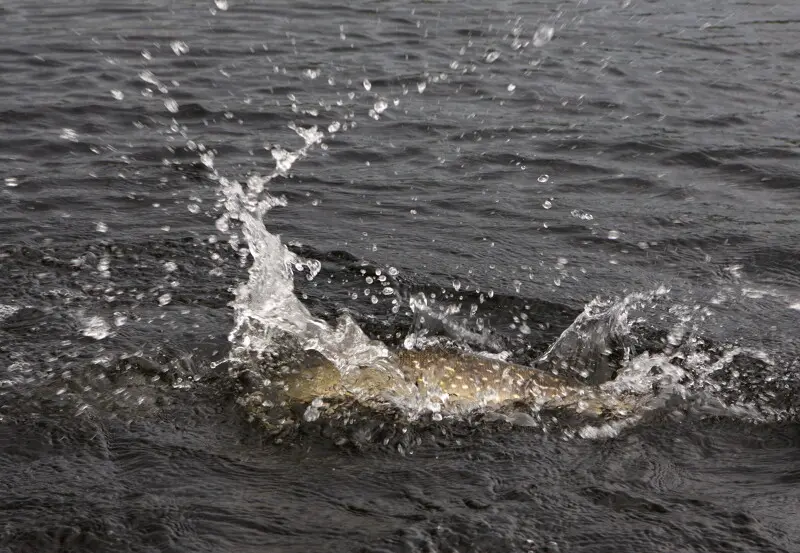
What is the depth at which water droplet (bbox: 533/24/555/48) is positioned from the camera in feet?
36.8

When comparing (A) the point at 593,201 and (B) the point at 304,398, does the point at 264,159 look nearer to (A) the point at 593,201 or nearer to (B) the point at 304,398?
(A) the point at 593,201

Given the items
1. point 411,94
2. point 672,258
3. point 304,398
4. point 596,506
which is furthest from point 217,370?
point 411,94

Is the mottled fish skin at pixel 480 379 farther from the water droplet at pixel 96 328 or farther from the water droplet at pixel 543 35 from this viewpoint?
the water droplet at pixel 543 35

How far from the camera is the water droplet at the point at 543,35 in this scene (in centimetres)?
1123

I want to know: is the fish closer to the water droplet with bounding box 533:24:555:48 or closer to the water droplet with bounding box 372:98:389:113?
the water droplet with bounding box 372:98:389:113

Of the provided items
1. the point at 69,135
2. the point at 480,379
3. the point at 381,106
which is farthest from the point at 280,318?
the point at 381,106

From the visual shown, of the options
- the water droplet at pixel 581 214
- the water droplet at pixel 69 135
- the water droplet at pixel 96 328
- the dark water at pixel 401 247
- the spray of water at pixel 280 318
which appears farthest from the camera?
the water droplet at pixel 69 135

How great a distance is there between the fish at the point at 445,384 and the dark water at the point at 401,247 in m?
0.16

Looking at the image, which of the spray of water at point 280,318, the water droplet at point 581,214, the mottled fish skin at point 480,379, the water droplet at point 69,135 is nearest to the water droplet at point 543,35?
the water droplet at point 581,214

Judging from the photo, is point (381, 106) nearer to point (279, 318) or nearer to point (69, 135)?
point (69, 135)

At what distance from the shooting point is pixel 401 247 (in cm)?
671

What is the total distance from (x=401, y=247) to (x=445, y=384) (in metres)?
1.96

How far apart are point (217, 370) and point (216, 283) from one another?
109cm

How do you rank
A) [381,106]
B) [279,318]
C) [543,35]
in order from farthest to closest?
[543,35]
[381,106]
[279,318]
